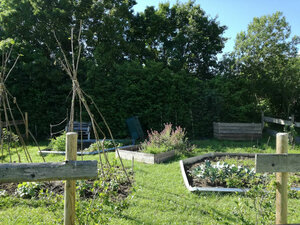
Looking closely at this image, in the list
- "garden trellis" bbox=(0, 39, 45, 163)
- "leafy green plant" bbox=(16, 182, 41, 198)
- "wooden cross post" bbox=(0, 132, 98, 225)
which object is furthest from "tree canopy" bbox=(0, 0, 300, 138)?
"wooden cross post" bbox=(0, 132, 98, 225)

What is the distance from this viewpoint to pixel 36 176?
186cm

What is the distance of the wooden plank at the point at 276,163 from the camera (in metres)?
2.08

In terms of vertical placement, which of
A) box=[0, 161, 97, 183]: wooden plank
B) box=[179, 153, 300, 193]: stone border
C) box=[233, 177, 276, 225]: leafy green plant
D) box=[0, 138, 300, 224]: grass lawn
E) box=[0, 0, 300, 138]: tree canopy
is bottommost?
box=[0, 138, 300, 224]: grass lawn

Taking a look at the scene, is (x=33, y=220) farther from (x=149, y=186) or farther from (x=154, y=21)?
(x=154, y=21)

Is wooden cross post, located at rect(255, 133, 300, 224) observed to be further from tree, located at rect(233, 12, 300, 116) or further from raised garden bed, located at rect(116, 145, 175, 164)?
tree, located at rect(233, 12, 300, 116)

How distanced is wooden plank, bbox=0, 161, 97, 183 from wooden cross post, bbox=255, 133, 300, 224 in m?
1.39

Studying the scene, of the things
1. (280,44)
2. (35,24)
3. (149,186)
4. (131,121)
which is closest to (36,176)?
(149,186)

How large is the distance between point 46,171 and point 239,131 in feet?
30.6

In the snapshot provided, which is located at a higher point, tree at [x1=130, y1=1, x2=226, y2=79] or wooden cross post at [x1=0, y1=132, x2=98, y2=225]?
tree at [x1=130, y1=1, x2=226, y2=79]

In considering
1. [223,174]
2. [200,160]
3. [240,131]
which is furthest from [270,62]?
[223,174]

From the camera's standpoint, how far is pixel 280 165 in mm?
2117

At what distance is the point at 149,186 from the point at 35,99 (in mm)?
8074

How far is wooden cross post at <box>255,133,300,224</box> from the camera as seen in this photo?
209 cm

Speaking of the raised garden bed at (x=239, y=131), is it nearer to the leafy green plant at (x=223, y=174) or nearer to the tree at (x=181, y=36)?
the tree at (x=181, y=36)
